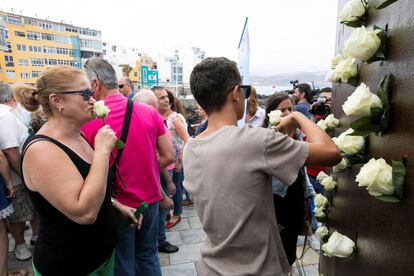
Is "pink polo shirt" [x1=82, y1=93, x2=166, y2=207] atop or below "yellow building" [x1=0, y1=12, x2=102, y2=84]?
below

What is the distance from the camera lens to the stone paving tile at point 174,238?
14.1 feet

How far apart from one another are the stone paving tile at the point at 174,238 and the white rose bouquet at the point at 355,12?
12.6 ft

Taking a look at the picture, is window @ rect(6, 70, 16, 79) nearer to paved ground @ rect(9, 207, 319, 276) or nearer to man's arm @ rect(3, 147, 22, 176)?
paved ground @ rect(9, 207, 319, 276)

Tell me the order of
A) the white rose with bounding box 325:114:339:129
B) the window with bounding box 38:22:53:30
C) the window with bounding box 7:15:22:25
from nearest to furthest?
1. the white rose with bounding box 325:114:339:129
2. the window with bounding box 7:15:22:25
3. the window with bounding box 38:22:53:30

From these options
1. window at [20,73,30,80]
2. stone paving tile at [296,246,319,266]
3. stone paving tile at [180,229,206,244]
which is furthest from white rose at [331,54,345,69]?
window at [20,73,30,80]

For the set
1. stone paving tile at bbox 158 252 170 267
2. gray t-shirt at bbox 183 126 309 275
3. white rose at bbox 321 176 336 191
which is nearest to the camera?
gray t-shirt at bbox 183 126 309 275

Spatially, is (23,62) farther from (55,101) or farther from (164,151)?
(55,101)

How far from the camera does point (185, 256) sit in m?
3.93

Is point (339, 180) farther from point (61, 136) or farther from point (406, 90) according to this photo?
point (61, 136)

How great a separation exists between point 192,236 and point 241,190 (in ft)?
11.6

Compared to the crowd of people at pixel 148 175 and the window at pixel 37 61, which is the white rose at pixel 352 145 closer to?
the crowd of people at pixel 148 175

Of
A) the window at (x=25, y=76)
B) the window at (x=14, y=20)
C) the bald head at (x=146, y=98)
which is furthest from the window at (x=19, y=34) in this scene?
the bald head at (x=146, y=98)

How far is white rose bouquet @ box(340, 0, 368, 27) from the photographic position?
137 cm

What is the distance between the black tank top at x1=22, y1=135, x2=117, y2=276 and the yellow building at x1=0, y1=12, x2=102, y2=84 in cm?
5715
